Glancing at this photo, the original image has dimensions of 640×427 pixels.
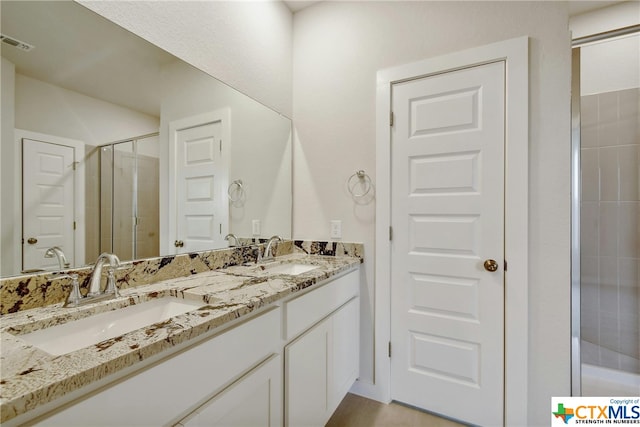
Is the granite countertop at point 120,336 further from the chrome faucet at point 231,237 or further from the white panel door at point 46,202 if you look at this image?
the chrome faucet at point 231,237

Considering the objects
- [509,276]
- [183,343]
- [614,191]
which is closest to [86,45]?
[183,343]

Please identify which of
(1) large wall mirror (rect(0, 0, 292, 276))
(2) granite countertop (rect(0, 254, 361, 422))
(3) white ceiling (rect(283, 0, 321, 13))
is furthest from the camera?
(3) white ceiling (rect(283, 0, 321, 13))

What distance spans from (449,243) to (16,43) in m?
1.97

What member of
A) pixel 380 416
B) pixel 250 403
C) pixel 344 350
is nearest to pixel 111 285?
pixel 250 403

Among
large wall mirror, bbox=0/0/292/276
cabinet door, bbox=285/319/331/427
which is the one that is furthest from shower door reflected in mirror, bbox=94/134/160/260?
cabinet door, bbox=285/319/331/427

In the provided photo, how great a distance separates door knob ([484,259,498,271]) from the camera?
60.8 inches

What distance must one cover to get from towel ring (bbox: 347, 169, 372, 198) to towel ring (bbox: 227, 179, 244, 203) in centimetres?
71

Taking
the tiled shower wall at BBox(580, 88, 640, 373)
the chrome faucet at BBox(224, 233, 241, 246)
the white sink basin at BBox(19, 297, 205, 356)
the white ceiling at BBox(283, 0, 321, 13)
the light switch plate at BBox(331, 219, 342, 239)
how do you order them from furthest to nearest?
1. the white ceiling at BBox(283, 0, 321, 13)
2. the light switch plate at BBox(331, 219, 342, 239)
3. the tiled shower wall at BBox(580, 88, 640, 373)
4. the chrome faucet at BBox(224, 233, 241, 246)
5. the white sink basin at BBox(19, 297, 205, 356)

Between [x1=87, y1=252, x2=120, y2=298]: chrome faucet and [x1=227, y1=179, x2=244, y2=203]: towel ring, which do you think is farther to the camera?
[x1=227, y1=179, x2=244, y2=203]: towel ring

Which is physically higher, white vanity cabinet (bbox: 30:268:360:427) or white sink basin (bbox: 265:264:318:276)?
white sink basin (bbox: 265:264:318:276)

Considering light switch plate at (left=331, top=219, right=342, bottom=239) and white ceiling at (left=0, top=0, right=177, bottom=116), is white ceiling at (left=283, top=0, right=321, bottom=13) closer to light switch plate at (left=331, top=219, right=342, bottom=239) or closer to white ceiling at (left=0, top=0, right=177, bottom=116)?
white ceiling at (left=0, top=0, right=177, bottom=116)

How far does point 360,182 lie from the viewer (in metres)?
1.92

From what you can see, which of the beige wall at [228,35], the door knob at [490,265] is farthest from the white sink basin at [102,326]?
the door knob at [490,265]

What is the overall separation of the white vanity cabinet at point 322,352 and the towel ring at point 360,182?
0.52 meters
